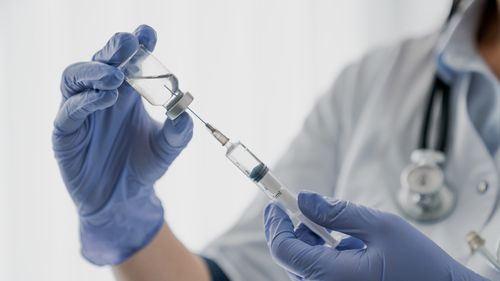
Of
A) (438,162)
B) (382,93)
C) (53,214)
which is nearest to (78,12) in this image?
(53,214)

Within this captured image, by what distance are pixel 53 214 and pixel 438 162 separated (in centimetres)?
106

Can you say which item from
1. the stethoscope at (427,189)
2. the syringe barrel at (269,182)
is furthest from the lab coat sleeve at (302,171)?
the syringe barrel at (269,182)

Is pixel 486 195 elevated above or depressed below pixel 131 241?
below

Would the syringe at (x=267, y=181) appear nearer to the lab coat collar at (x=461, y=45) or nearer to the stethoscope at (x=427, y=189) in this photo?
the stethoscope at (x=427, y=189)

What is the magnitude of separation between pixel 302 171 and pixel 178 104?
48cm

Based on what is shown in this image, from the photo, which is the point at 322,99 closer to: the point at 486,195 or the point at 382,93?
the point at 382,93

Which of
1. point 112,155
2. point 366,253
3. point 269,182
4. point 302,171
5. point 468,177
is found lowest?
point 468,177

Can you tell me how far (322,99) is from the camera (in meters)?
1.57

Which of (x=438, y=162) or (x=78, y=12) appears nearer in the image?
(x=438, y=162)

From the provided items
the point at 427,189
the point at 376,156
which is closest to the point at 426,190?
the point at 427,189

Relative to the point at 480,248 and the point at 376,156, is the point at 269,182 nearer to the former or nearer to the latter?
the point at 480,248

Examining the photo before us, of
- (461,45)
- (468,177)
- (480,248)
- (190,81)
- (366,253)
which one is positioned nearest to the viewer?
(366,253)

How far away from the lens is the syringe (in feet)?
3.36

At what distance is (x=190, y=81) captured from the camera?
2082 millimetres
